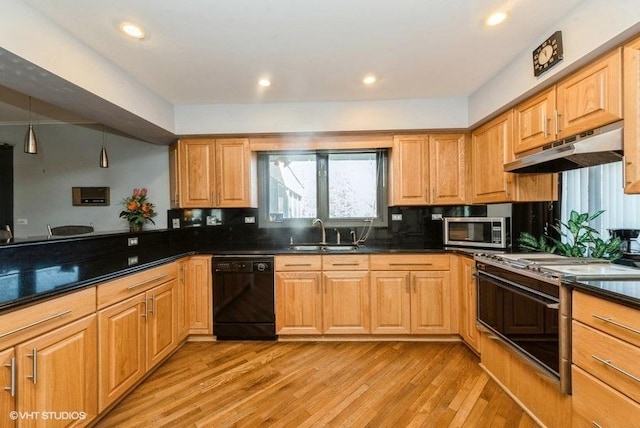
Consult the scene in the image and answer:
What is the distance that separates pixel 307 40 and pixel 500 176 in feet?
6.32

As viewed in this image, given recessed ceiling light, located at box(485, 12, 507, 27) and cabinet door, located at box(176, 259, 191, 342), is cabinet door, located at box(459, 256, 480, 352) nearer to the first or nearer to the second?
recessed ceiling light, located at box(485, 12, 507, 27)

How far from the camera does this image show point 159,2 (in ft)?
5.21

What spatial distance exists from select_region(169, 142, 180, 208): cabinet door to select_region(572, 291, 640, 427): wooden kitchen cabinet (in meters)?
3.40

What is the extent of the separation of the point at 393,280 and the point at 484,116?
1.73 meters

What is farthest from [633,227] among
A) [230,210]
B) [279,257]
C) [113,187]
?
[113,187]

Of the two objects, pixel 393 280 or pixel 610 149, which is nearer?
pixel 610 149

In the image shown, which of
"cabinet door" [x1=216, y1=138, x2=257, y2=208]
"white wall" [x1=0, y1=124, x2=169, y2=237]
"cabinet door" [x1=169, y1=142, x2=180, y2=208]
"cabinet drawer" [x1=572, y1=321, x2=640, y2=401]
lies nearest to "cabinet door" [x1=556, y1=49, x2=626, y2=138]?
"cabinet drawer" [x1=572, y1=321, x2=640, y2=401]

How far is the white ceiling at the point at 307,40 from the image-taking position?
164 centimetres

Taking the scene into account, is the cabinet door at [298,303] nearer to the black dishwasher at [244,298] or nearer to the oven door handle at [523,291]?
the black dishwasher at [244,298]

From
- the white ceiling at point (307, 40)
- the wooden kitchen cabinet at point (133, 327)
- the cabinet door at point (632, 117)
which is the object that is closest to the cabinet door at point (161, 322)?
the wooden kitchen cabinet at point (133, 327)

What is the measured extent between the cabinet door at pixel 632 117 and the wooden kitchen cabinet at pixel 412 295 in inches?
60.0

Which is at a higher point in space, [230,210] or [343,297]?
[230,210]

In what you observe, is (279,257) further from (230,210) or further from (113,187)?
(113,187)

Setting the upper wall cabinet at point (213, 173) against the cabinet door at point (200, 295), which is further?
the upper wall cabinet at point (213, 173)
